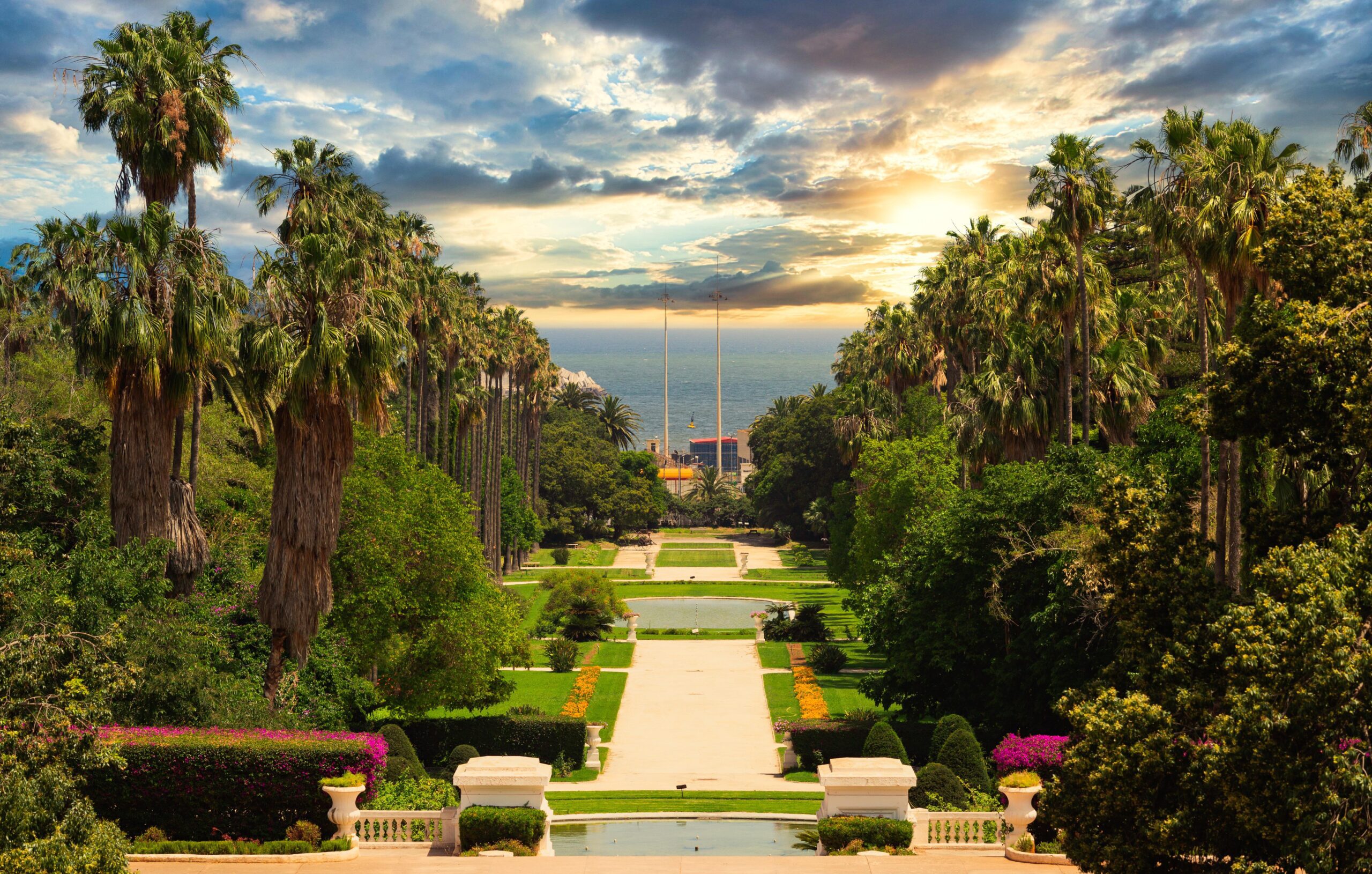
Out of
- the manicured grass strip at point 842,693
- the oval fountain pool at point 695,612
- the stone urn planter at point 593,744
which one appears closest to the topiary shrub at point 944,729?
the manicured grass strip at point 842,693

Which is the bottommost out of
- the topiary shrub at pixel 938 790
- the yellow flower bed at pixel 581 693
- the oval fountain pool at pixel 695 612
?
the oval fountain pool at pixel 695 612

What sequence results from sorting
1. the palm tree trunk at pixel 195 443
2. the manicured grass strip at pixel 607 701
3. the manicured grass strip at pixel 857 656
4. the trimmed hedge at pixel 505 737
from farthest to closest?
the manicured grass strip at pixel 857 656 → the manicured grass strip at pixel 607 701 → the trimmed hedge at pixel 505 737 → the palm tree trunk at pixel 195 443

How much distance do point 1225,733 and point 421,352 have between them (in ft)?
161

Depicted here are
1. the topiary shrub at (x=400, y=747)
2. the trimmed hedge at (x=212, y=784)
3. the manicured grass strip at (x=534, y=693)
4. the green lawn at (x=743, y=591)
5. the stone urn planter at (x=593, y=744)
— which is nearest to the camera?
the trimmed hedge at (x=212, y=784)

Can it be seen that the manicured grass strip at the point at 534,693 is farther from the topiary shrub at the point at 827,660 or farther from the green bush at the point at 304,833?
the green bush at the point at 304,833

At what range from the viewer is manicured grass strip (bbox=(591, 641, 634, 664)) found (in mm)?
48094

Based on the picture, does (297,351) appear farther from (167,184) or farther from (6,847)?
(6,847)

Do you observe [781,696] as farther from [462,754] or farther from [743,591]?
[743,591]

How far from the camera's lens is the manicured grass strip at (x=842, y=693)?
125 feet

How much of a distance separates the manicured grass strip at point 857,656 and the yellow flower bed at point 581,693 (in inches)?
306

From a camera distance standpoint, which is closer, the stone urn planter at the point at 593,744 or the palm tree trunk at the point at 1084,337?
the stone urn planter at the point at 593,744

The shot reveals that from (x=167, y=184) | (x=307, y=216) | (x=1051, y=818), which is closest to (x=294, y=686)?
A: (x=167, y=184)

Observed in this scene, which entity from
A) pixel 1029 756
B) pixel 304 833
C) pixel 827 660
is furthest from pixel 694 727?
pixel 304 833

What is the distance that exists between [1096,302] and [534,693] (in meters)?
24.9
